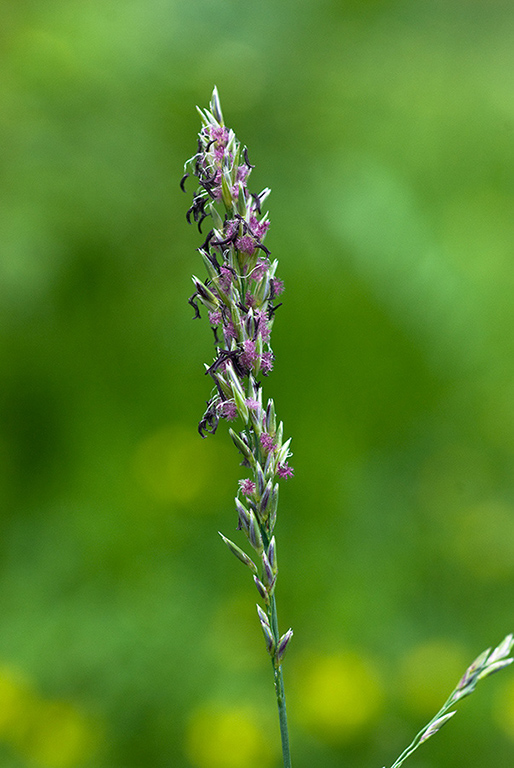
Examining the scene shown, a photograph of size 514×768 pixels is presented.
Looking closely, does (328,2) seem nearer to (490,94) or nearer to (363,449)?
(490,94)

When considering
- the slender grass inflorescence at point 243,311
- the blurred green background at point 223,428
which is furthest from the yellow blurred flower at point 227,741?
the slender grass inflorescence at point 243,311

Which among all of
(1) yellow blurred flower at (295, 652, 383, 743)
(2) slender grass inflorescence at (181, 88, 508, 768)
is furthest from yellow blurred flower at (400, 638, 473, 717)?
(2) slender grass inflorescence at (181, 88, 508, 768)

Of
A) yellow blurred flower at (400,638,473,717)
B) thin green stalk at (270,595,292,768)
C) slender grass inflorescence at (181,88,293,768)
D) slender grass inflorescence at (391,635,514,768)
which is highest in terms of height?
slender grass inflorescence at (181,88,293,768)

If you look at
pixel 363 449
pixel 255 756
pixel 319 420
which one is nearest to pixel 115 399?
pixel 319 420

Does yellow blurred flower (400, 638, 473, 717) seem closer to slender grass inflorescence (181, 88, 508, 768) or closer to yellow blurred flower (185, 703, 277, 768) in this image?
yellow blurred flower (185, 703, 277, 768)

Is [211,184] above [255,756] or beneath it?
above

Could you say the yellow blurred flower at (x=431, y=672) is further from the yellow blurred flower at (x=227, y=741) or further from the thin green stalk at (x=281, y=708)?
the thin green stalk at (x=281, y=708)

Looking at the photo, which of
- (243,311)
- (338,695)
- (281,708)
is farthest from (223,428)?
(281,708)

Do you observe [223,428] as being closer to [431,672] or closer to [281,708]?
[431,672]

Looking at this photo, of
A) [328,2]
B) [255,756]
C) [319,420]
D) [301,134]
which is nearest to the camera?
[255,756]
